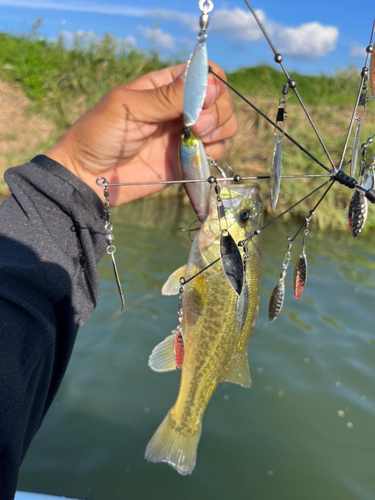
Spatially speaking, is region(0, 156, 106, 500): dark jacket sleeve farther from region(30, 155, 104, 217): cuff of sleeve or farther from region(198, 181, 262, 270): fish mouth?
region(198, 181, 262, 270): fish mouth

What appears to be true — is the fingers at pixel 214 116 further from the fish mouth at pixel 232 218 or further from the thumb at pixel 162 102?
the fish mouth at pixel 232 218

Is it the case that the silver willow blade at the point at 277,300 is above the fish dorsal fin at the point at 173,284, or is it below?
above

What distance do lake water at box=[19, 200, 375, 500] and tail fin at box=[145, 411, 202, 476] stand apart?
2.07 feet

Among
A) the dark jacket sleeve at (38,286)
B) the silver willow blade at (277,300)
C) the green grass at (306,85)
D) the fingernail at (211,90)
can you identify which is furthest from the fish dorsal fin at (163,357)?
the green grass at (306,85)

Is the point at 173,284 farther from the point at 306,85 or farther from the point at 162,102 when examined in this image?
the point at 306,85

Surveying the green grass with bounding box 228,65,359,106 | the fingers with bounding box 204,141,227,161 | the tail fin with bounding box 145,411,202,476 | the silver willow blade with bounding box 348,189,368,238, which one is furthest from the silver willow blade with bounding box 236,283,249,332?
the green grass with bounding box 228,65,359,106

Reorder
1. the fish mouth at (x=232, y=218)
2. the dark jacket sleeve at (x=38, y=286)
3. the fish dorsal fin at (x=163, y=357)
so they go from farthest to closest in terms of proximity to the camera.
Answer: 1. the fish dorsal fin at (x=163, y=357)
2. the fish mouth at (x=232, y=218)
3. the dark jacket sleeve at (x=38, y=286)

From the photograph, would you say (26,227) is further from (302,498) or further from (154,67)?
(154,67)

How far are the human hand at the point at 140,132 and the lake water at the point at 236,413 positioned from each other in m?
1.80

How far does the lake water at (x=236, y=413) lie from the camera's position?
97.5 inches

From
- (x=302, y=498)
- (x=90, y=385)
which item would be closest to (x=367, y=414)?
(x=302, y=498)

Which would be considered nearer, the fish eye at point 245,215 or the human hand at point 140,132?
the human hand at point 140,132

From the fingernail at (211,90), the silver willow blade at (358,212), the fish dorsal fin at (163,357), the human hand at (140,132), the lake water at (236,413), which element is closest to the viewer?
the silver willow blade at (358,212)

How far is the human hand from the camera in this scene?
151 centimetres
